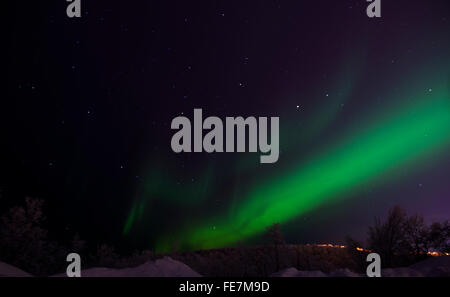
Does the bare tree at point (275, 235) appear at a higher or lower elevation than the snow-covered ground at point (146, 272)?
higher

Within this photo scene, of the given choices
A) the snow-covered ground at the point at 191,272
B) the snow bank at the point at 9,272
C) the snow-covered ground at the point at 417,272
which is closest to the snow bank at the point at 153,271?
the snow-covered ground at the point at 191,272

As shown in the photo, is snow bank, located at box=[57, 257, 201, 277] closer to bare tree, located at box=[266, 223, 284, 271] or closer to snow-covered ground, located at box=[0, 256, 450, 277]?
snow-covered ground, located at box=[0, 256, 450, 277]

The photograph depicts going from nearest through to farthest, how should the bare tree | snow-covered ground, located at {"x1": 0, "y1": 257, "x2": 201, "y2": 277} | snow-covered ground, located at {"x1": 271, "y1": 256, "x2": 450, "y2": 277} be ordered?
snow-covered ground, located at {"x1": 271, "y1": 256, "x2": 450, "y2": 277}, snow-covered ground, located at {"x1": 0, "y1": 257, "x2": 201, "y2": 277}, the bare tree

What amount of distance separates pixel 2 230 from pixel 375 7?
10447mm

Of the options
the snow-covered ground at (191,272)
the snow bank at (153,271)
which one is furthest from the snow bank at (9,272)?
the snow bank at (153,271)

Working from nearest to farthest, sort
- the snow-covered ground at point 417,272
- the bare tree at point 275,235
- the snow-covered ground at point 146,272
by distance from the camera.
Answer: the snow-covered ground at point 417,272, the snow-covered ground at point 146,272, the bare tree at point 275,235

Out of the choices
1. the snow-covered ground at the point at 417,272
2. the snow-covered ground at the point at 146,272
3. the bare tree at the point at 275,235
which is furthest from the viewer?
the bare tree at the point at 275,235

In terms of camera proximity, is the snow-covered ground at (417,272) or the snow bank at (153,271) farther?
the snow bank at (153,271)

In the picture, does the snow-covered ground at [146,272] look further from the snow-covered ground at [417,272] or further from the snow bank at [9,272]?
the snow-covered ground at [417,272]

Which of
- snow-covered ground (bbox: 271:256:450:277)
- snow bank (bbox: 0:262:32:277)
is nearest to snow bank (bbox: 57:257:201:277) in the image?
snow bank (bbox: 0:262:32:277)

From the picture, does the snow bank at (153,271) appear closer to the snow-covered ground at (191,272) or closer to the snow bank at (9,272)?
the snow-covered ground at (191,272)

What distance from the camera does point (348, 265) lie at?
21.5 feet
